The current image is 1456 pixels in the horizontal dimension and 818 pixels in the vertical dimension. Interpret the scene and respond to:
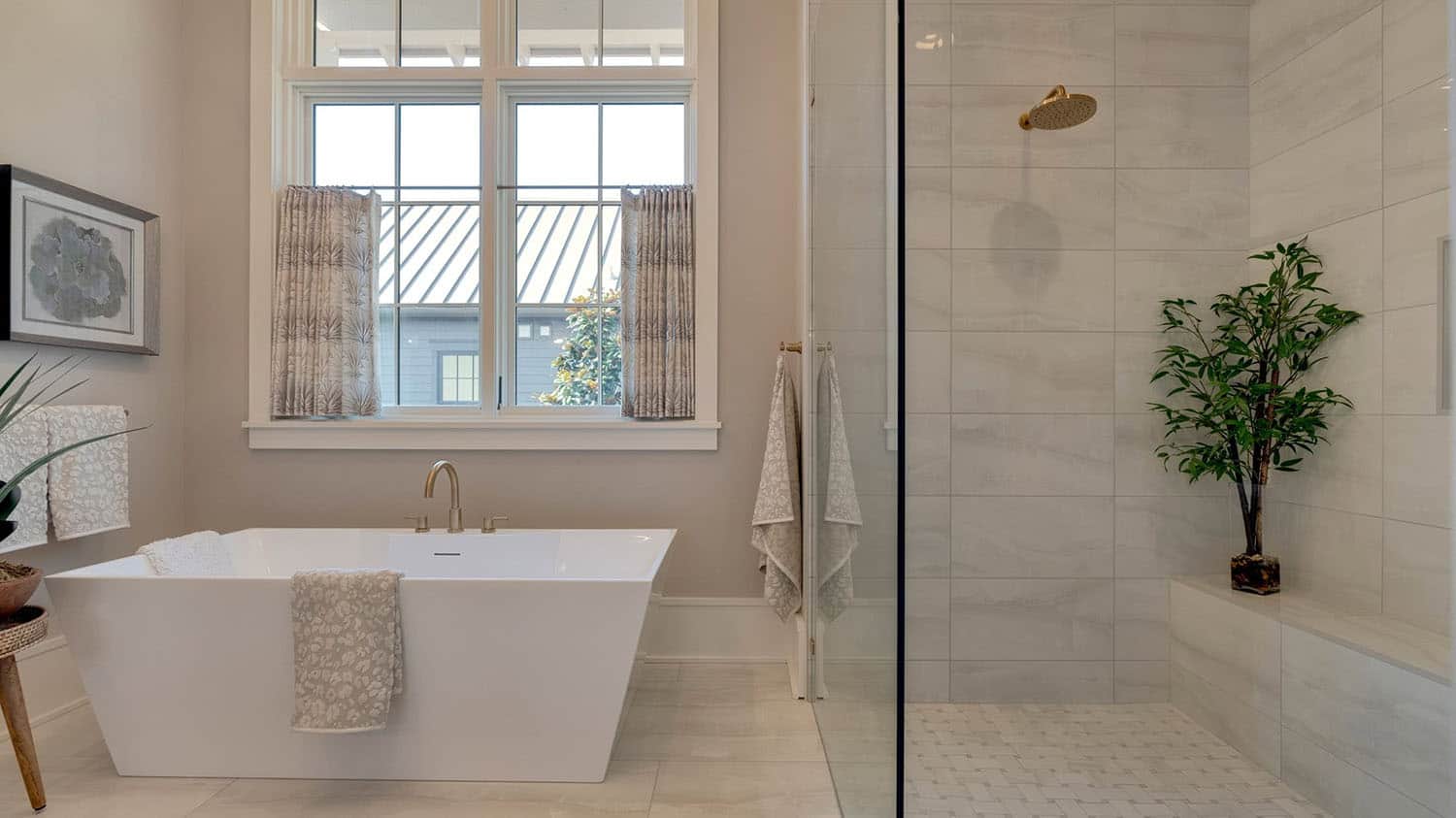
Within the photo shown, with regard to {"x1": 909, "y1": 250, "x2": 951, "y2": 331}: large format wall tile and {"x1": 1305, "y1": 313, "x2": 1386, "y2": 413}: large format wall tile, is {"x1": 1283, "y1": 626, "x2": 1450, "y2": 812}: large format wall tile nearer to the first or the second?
{"x1": 1305, "y1": 313, "x2": 1386, "y2": 413}: large format wall tile

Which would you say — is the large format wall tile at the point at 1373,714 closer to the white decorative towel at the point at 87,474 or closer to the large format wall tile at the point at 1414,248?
the large format wall tile at the point at 1414,248

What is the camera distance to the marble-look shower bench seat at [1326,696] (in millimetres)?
395

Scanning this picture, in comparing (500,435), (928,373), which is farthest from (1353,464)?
(500,435)

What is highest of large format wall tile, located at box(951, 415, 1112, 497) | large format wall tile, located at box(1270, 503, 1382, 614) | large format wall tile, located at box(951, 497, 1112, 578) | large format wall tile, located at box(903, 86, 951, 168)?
large format wall tile, located at box(903, 86, 951, 168)

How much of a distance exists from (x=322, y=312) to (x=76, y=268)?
0.70 m

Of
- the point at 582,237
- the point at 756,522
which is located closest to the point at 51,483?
the point at 582,237

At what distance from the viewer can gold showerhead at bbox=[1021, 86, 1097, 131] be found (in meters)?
0.64

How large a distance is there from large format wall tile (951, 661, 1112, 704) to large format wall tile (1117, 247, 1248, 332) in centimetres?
31

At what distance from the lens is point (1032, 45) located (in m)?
0.72

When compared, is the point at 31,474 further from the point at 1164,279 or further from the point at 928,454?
the point at 1164,279

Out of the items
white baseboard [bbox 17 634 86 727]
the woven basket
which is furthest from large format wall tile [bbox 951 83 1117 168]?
white baseboard [bbox 17 634 86 727]

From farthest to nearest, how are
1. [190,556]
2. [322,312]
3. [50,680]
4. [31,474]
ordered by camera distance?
[322,312] → [50,680] → [190,556] → [31,474]

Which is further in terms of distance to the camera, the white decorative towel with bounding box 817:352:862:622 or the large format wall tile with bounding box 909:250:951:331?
the white decorative towel with bounding box 817:352:862:622

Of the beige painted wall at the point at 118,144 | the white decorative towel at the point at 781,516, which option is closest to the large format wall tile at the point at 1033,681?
the white decorative towel at the point at 781,516
